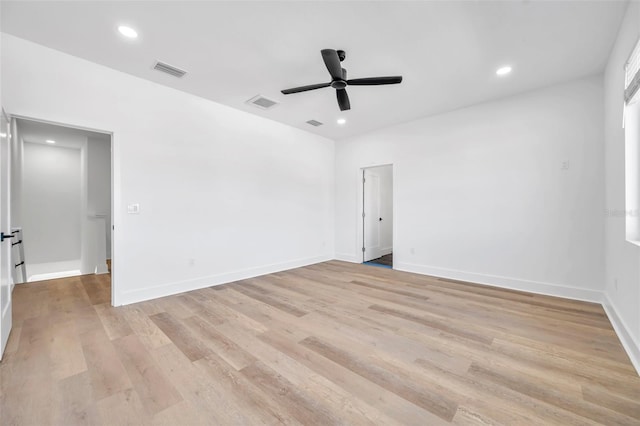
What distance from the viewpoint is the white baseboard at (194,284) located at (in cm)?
330

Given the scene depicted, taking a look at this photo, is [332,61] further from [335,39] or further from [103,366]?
[103,366]

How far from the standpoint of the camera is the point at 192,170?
389 cm

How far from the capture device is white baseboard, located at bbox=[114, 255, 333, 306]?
3.30 meters

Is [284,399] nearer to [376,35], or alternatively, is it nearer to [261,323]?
[261,323]

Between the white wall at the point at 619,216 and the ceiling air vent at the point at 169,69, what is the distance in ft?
14.6

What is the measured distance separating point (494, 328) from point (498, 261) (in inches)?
72.0

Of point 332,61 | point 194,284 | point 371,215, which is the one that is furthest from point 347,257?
point 332,61

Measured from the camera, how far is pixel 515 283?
3.89 m

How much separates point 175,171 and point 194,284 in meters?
1.71

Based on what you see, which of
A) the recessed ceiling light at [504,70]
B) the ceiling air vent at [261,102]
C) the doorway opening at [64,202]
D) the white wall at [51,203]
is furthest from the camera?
the white wall at [51,203]

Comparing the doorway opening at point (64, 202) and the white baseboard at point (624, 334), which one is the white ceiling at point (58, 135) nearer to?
the doorway opening at point (64, 202)

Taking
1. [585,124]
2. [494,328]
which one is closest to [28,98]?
[494,328]

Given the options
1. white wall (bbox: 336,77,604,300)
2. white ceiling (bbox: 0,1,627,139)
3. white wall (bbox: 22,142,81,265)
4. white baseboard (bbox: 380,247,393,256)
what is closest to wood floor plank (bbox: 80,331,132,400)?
white ceiling (bbox: 0,1,627,139)

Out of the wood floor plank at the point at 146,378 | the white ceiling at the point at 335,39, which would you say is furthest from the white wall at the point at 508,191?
the wood floor plank at the point at 146,378
